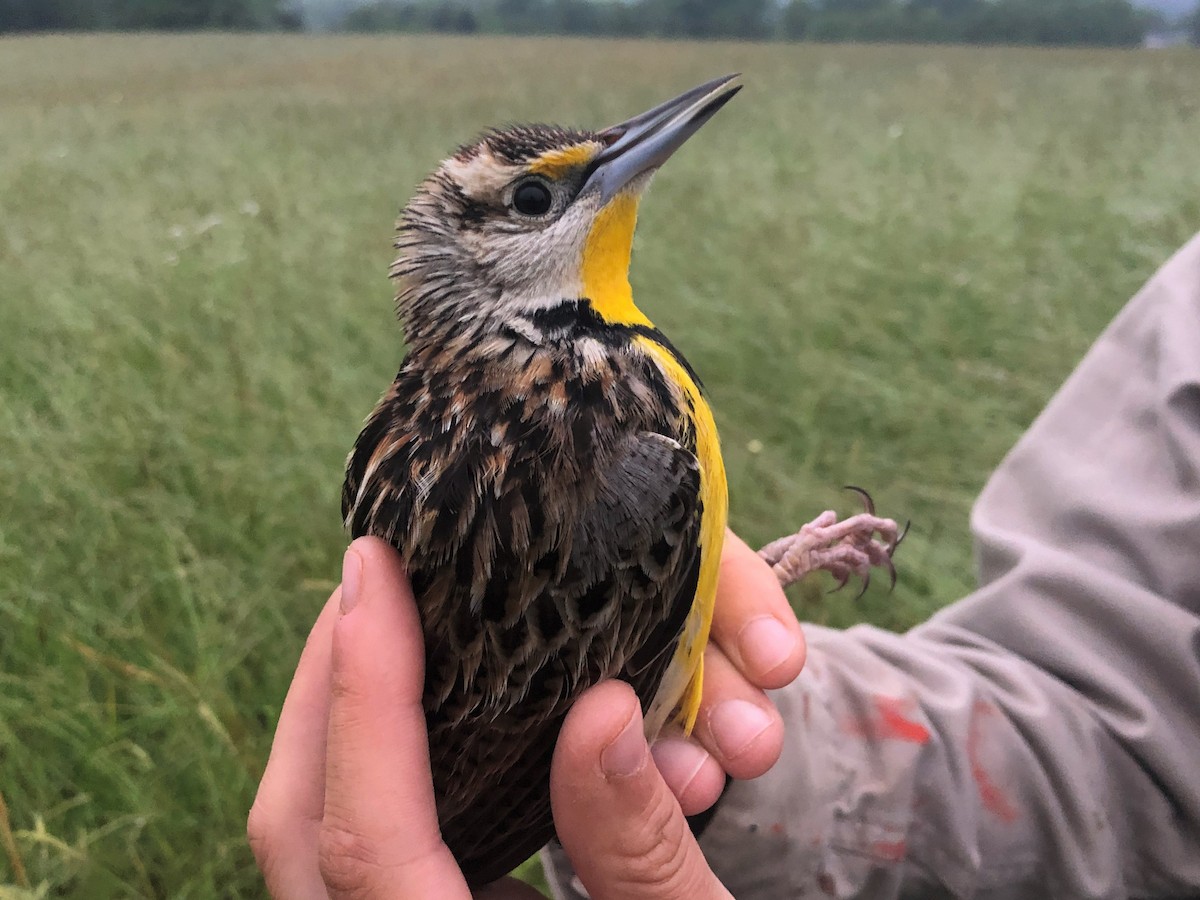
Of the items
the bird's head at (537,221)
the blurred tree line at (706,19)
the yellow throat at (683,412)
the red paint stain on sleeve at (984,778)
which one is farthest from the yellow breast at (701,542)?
the blurred tree line at (706,19)

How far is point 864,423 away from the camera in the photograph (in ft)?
7.33

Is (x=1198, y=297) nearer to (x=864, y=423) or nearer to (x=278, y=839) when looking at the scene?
(x=864, y=423)

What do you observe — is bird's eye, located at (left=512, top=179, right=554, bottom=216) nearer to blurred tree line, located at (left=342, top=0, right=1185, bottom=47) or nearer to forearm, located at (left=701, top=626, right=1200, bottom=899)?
forearm, located at (left=701, top=626, right=1200, bottom=899)

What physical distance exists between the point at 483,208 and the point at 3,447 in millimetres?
1399

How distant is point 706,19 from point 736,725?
10.5ft

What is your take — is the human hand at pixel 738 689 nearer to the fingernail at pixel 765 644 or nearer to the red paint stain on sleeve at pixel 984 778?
the fingernail at pixel 765 644

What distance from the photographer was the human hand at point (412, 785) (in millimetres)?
848

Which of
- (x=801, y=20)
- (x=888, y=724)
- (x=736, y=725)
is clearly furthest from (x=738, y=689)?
(x=801, y=20)

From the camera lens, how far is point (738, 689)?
3.70ft

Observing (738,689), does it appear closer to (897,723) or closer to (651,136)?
(897,723)

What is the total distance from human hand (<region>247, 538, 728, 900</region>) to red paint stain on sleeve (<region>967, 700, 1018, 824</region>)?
0.53 metres

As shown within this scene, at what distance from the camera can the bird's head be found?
1.01 m

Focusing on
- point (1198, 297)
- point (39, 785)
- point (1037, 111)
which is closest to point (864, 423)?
point (1198, 297)

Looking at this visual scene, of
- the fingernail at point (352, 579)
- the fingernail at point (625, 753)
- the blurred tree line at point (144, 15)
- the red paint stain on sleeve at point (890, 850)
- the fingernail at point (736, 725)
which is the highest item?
the blurred tree line at point (144, 15)
